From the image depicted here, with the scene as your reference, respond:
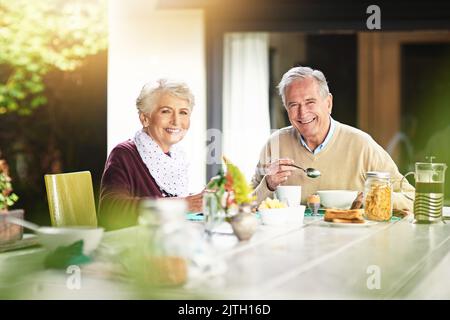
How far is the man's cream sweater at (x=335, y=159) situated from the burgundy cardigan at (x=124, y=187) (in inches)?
20.8

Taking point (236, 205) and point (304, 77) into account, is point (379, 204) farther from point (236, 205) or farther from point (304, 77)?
point (304, 77)

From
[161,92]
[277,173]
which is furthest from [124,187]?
[277,173]

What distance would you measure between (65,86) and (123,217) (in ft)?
11.1

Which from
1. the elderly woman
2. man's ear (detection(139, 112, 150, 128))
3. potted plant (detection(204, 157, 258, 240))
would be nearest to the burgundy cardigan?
the elderly woman

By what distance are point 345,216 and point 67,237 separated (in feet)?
3.66

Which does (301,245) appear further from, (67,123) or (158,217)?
(67,123)

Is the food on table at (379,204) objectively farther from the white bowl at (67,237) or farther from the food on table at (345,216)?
the white bowl at (67,237)

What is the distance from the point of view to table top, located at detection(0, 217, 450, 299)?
4.44 ft

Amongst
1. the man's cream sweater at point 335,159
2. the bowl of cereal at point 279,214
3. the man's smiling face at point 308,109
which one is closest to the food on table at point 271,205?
the bowl of cereal at point 279,214

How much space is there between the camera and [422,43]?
5.86m

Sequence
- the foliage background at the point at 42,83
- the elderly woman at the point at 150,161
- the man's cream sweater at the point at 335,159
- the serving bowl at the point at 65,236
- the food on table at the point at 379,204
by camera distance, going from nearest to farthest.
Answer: the serving bowl at the point at 65,236, the food on table at the point at 379,204, the elderly woman at the point at 150,161, the man's cream sweater at the point at 335,159, the foliage background at the point at 42,83

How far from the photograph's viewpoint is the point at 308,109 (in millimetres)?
3125

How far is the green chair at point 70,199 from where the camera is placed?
250cm
